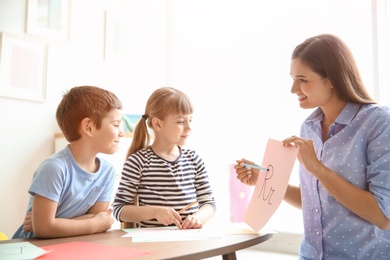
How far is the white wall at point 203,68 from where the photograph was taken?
8.15 feet

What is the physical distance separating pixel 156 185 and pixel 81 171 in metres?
0.29

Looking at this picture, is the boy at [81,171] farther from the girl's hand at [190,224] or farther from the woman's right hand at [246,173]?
the woman's right hand at [246,173]

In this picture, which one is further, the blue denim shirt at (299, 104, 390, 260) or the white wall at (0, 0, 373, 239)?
the white wall at (0, 0, 373, 239)

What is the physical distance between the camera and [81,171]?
1187 mm

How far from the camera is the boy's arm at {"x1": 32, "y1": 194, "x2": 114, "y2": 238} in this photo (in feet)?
3.34

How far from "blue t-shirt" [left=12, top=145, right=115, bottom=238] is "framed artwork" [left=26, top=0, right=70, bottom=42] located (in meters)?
1.71

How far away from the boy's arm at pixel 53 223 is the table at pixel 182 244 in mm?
32

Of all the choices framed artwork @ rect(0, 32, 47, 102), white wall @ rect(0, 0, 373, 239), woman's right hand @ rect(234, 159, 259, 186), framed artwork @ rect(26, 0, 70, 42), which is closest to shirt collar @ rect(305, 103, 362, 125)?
woman's right hand @ rect(234, 159, 259, 186)

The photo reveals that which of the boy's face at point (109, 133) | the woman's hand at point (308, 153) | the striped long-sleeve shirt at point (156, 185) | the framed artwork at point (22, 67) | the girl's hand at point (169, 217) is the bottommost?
the girl's hand at point (169, 217)

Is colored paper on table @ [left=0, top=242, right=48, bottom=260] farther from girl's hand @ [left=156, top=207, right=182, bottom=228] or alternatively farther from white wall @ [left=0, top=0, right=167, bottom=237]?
white wall @ [left=0, top=0, right=167, bottom=237]

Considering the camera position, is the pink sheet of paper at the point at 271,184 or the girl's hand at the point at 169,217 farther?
the girl's hand at the point at 169,217

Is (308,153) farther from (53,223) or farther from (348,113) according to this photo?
(53,223)

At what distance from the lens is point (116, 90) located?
122 inches

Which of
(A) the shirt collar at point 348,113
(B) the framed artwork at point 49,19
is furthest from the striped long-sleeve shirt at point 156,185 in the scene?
(B) the framed artwork at point 49,19
